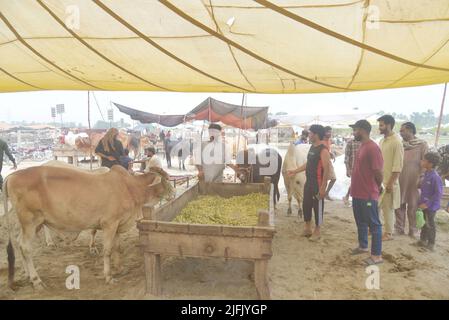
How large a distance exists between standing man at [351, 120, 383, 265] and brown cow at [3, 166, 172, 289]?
112 inches

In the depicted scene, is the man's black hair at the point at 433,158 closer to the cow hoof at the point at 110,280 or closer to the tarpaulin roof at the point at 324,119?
the cow hoof at the point at 110,280

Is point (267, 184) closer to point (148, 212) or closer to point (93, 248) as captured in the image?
point (148, 212)

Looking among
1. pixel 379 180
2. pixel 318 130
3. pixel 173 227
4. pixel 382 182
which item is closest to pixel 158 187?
pixel 173 227

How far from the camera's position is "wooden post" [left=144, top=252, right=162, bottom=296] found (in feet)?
9.71

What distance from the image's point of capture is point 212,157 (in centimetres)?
512

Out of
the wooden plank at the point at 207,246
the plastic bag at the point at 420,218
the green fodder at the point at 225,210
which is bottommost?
the plastic bag at the point at 420,218

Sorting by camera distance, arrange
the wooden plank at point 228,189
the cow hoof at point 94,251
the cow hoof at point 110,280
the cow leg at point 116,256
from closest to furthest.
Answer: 1. the cow hoof at point 110,280
2. the cow leg at point 116,256
3. the cow hoof at point 94,251
4. the wooden plank at point 228,189

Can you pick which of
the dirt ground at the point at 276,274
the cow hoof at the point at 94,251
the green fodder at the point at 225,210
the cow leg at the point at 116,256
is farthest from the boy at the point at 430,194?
the cow hoof at the point at 94,251

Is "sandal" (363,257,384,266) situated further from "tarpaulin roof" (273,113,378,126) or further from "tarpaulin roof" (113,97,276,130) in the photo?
"tarpaulin roof" (273,113,378,126)

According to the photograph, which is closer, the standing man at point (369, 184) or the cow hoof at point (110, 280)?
the cow hoof at point (110, 280)

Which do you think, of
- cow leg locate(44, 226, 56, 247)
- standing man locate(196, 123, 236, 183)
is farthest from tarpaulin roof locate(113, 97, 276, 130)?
cow leg locate(44, 226, 56, 247)

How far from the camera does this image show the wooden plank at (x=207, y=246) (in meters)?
2.76

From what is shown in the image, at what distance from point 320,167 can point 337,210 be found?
2587 mm

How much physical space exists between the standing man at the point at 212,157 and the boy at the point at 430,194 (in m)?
2.98
